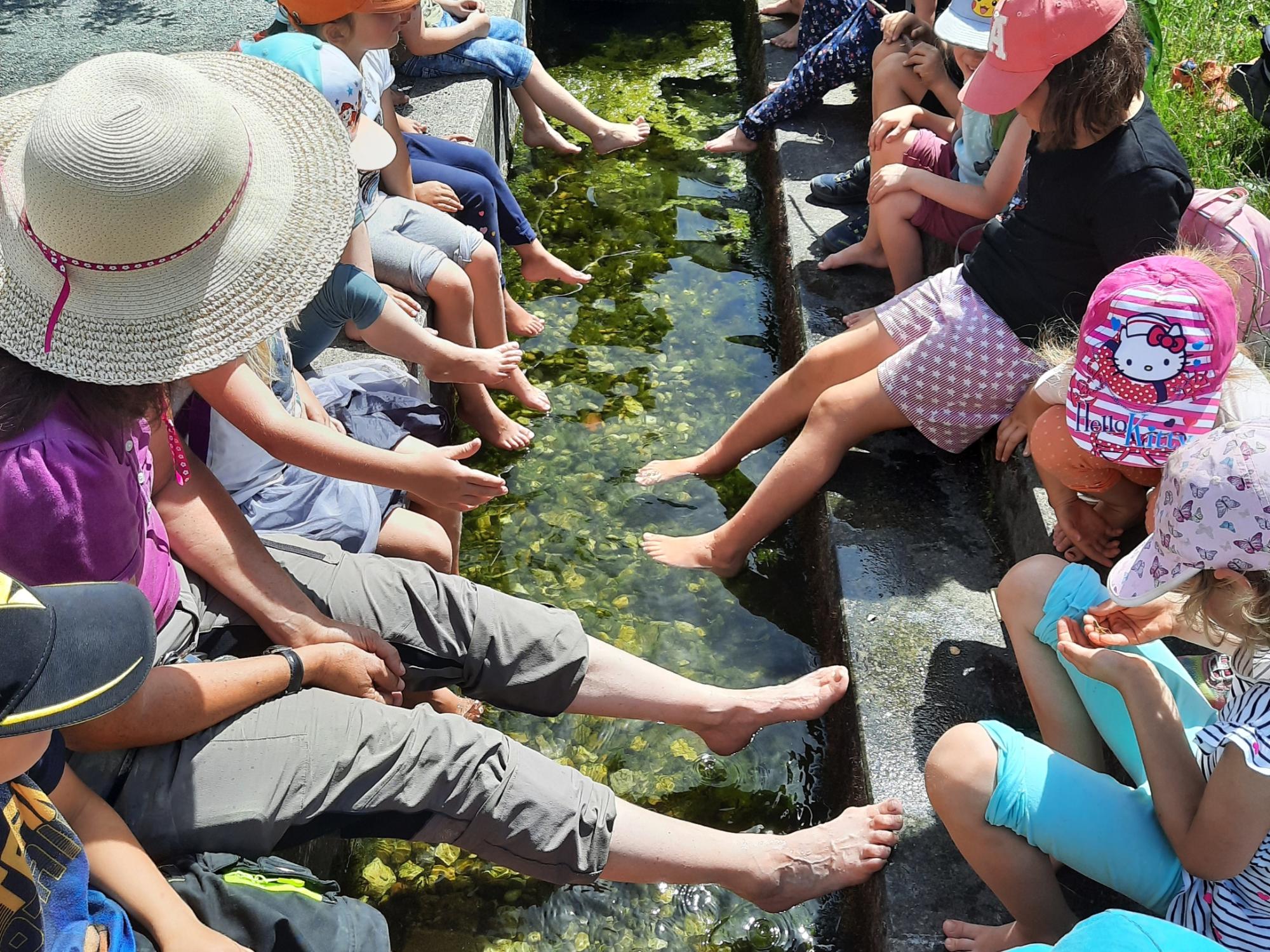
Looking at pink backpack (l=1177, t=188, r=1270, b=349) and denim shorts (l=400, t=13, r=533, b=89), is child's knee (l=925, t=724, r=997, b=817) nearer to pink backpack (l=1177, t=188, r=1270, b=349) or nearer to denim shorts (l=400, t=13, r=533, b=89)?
pink backpack (l=1177, t=188, r=1270, b=349)

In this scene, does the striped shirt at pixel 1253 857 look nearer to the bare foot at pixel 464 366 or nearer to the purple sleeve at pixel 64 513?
the purple sleeve at pixel 64 513

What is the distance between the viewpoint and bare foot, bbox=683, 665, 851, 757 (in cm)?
259

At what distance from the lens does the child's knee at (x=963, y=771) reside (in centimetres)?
196

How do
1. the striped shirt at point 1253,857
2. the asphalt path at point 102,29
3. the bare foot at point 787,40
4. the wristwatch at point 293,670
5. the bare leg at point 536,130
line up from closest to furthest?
1. the striped shirt at point 1253,857
2. the wristwatch at point 293,670
3. the bare leg at point 536,130
4. the bare foot at point 787,40
5. the asphalt path at point 102,29

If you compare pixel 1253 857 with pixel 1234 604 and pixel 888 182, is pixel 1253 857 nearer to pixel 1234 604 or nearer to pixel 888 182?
pixel 1234 604

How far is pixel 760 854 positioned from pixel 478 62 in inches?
152

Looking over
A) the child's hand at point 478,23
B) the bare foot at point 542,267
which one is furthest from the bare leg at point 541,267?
the child's hand at point 478,23

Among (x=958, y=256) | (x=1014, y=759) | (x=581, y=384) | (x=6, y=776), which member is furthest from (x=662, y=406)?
(x=6, y=776)

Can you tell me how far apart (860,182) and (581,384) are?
139 cm

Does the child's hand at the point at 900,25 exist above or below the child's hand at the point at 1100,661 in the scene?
above

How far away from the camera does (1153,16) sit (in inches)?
135

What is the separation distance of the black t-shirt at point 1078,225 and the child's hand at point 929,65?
3.61ft

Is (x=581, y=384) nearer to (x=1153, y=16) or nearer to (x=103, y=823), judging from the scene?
(x=1153, y=16)

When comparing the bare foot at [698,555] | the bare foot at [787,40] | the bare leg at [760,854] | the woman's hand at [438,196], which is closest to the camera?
the bare leg at [760,854]
